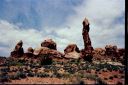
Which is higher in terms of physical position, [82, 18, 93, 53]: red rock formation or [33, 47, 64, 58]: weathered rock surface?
[82, 18, 93, 53]: red rock formation

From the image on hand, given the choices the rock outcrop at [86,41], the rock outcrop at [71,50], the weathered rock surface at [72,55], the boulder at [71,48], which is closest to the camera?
the rock outcrop at [86,41]

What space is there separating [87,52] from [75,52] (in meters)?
13.9

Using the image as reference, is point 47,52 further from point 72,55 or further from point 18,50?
point 18,50

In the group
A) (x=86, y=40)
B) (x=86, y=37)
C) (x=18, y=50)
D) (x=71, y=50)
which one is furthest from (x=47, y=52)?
(x=86, y=37)

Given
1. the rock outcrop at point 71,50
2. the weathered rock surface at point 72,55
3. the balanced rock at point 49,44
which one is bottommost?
the weathered rock surface at point 72,55

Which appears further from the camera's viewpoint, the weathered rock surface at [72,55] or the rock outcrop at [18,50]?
the weathered rock surface at [72,55]

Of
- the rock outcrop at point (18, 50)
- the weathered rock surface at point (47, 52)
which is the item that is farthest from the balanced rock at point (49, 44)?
the rock outcrop at point (18, 50)

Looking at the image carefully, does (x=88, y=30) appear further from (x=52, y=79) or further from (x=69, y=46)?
(x=52, y=79)

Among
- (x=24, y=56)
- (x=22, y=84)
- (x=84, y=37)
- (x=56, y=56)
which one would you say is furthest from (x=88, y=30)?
(x=22, y=84)

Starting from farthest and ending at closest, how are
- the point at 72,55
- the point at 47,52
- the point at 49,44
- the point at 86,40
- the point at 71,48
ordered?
the point at 71,48
the point at 49,44
the point at 72,55
the point at 47,52
the point at 86,40

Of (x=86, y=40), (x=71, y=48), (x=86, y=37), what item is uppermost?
(x=86, y=37)

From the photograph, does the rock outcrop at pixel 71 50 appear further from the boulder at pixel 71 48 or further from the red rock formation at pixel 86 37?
the red rock formation at pixel 86 37

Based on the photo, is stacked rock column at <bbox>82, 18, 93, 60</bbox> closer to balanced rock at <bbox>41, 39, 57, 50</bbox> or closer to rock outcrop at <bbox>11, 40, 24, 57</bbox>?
balanced rock at <bbox>41, 39, 57, 50</bbox>

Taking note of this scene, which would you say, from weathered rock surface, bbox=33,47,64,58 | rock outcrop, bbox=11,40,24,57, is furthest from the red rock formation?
rock outcrop, bbox=11,40,24,57
